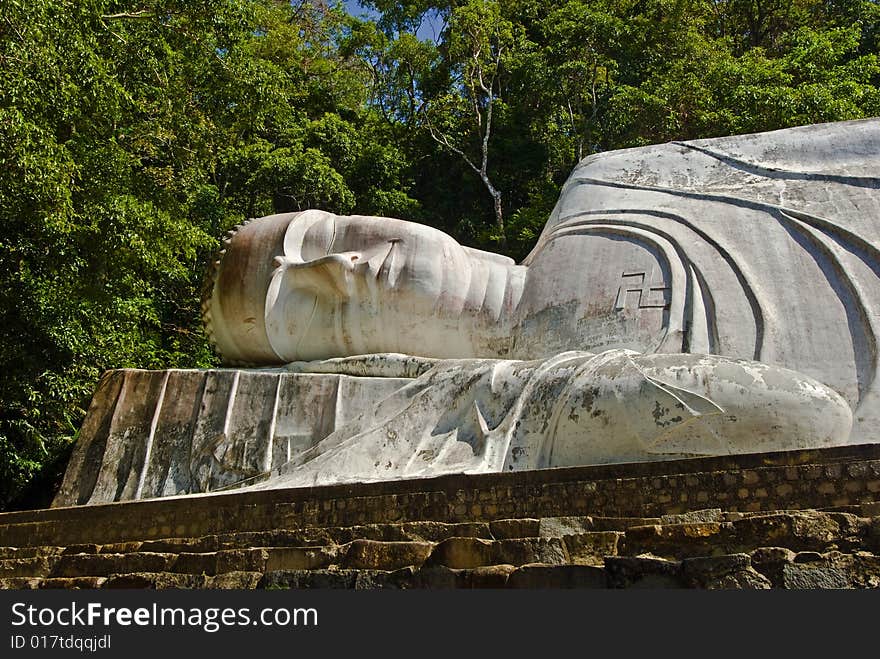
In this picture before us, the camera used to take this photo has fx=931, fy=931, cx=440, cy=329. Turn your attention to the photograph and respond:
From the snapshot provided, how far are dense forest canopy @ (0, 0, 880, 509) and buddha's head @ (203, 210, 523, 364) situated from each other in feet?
7.15

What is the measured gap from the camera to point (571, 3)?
16.7 metres

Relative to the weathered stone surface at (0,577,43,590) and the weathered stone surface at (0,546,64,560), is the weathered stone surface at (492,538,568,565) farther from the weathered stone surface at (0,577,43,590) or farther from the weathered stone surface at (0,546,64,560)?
the weathered stone surface at (0,546,64,560)

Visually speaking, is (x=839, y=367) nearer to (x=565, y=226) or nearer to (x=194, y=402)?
(x=565, y=226)

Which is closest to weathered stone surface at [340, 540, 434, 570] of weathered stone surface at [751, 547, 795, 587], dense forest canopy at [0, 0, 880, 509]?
weathered stone surface at [751, 547, 795, 587]

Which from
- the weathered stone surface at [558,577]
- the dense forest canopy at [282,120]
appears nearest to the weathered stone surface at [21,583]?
the weathered stone surface at [558,577]

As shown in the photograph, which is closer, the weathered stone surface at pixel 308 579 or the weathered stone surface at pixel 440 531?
the weathered stone surface at pixel 308 579

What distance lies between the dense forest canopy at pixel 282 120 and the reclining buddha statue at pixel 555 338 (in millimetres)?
2546

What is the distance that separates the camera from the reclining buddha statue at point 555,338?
516cm

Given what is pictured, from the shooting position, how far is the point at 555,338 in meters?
6.58

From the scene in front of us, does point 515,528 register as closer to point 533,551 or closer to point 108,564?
point 533,551

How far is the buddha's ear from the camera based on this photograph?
6.89 m

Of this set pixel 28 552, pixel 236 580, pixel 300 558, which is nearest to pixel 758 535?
pixel 300 558

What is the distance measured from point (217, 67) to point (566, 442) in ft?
26.5

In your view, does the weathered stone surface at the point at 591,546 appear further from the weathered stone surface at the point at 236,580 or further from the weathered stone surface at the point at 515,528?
the weathered stone surface at the point at 236,580
